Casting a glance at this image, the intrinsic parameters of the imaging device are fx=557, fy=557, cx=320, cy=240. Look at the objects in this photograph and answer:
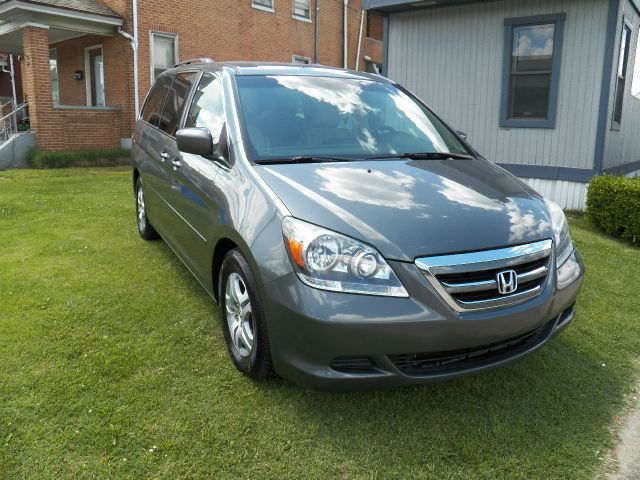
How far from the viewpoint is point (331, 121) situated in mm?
3672

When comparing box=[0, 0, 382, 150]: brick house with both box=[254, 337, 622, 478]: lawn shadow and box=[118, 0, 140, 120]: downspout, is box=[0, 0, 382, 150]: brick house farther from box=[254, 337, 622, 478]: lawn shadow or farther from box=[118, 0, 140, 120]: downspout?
box=[254, 337, 622, 478]: lawn shadow

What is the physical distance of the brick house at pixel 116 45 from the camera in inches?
495

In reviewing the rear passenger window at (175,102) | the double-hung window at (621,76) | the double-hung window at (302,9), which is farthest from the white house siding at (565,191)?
the double-hung window at (302,9)

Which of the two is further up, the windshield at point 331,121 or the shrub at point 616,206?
the windshield at point 331,121

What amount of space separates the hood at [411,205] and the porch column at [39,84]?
11485 millimetres

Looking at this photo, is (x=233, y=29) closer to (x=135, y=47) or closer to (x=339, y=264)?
(x=135, y=47)

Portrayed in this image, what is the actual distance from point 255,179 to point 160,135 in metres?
2.17

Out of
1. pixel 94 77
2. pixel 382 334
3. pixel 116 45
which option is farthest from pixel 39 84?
pixel 382 334

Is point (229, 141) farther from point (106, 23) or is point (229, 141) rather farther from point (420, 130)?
point (106, 23)

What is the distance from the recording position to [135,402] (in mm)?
2877

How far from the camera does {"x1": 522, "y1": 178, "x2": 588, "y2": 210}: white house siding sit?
856 centimetres

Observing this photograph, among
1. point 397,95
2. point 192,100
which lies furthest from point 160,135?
point 397,95

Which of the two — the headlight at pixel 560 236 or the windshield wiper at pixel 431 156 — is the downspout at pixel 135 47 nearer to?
the windshield wiper at pixel 431 156

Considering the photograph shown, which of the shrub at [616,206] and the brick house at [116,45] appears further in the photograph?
the brick house at [116,45]
